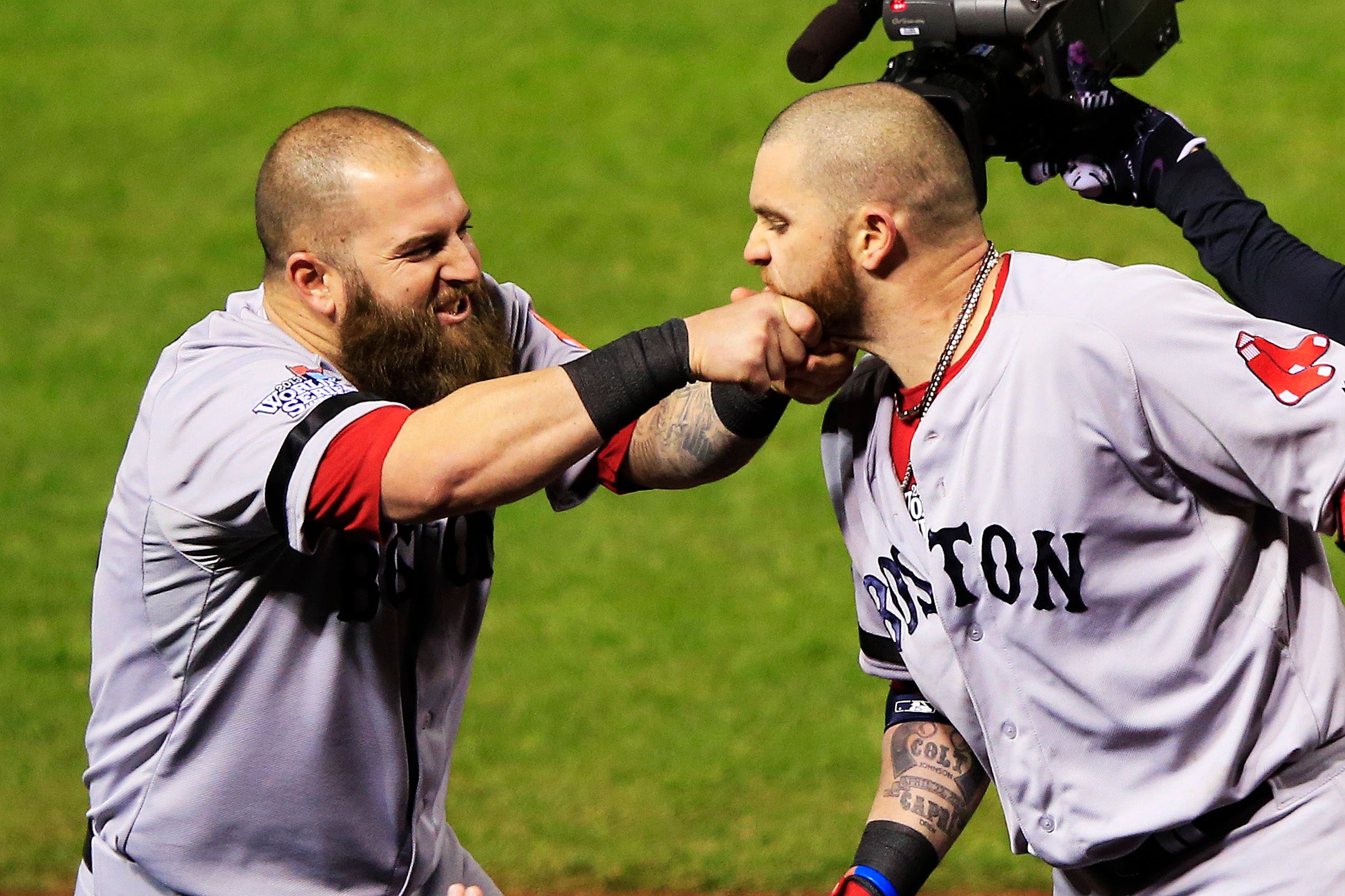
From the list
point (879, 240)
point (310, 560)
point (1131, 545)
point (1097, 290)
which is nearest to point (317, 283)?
point (310, 560)

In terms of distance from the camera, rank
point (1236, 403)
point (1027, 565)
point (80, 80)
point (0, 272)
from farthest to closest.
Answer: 1. point (80, 80)
2. point (0, 272)
3. point (1027, 565)
4. point (1236, 403)

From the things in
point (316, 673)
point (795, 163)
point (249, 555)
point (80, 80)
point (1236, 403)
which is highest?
point (80, 80)

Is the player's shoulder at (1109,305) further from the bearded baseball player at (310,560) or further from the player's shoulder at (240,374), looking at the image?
the player's shoulder at (240,374)

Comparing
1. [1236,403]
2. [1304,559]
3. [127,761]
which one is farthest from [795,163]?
[127,761]

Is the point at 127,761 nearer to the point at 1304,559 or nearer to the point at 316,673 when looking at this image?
the point at 316,673

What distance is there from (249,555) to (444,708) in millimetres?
563

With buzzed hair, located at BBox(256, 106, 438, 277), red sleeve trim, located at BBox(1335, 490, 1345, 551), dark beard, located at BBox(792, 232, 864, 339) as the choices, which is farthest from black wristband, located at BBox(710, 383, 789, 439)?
red sleeve trim, located at BBox(1335, 490, 1345, 551)

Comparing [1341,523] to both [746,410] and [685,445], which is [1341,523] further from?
[685,445]

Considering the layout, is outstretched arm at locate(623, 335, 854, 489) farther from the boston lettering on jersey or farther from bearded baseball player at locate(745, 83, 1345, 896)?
the boston lettering on jersey

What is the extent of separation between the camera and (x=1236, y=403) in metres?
2.54

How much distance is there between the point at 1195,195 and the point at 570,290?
7506 millimetres

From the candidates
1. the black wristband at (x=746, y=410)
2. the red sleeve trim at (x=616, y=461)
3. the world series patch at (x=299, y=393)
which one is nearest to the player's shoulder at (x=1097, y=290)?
the black wristband at (x=746, y=410)

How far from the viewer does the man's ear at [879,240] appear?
2.79 m

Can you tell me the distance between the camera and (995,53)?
2961 millimetres
